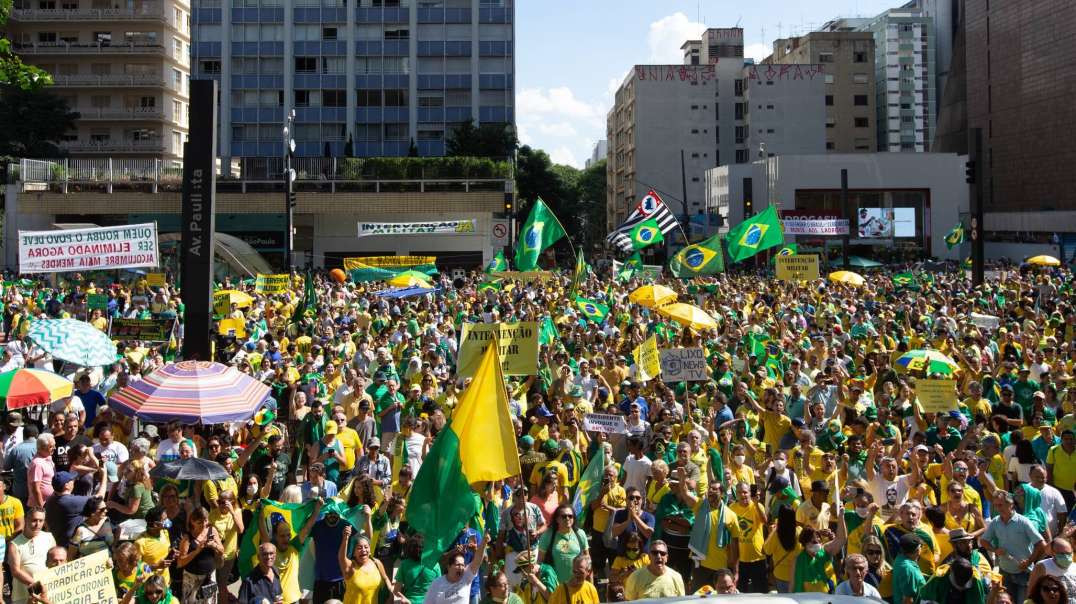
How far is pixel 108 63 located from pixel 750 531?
240ft

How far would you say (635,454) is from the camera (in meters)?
11.1

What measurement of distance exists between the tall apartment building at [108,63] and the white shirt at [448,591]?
72.0m

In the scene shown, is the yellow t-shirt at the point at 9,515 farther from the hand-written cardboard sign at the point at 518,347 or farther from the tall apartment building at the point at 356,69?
the tall apartment building at the point at 356,69

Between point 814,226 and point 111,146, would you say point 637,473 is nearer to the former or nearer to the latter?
point 814,226

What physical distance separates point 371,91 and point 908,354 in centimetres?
6907

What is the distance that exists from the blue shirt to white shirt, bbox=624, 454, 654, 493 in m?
2.99

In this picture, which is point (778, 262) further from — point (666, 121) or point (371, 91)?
point (666, 121)

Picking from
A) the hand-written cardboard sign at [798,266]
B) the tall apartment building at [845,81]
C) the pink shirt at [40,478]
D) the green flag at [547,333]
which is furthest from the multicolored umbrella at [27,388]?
the tall apartment building at [845,81]

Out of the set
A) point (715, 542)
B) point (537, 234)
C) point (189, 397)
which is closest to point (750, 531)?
point (715, 542)

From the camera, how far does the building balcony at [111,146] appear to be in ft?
248

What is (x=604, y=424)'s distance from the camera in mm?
11414

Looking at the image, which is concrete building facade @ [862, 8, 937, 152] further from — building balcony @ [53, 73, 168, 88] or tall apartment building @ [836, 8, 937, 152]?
building balcony @ [53, 73, 168, 88]

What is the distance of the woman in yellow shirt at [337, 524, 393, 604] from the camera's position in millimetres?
8125

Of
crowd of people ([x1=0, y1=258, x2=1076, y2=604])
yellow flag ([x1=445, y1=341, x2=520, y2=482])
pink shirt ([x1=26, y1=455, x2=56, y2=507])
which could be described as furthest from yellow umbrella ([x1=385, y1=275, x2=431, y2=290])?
yellow flag ([x1=445, y1=341, x2=520, y2=482])
